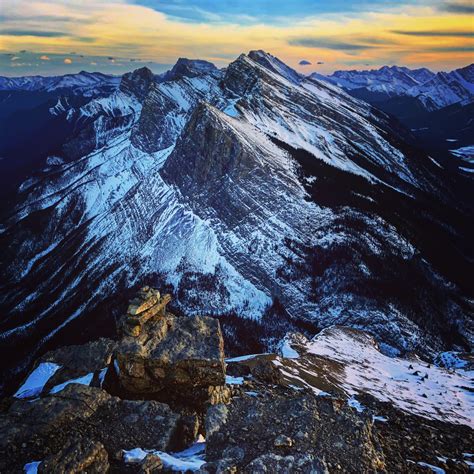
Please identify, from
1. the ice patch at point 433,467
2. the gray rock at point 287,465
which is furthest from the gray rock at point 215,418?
the ice patch at point 433,467

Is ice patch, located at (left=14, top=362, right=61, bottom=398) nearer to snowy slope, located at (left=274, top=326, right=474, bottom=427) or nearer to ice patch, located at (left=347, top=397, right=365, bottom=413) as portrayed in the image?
snowy slope, located at (left=274, top=326, right=474, bottom=427)

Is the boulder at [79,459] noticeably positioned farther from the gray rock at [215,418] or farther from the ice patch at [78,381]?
the ice patch at [78,381]

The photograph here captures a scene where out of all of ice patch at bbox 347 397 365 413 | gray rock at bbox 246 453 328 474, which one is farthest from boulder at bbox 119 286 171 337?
ice patch at bbox 347 397 365 413

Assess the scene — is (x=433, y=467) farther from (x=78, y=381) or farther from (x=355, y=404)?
(x=78, y=381)

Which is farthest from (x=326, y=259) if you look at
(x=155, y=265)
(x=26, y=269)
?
(x=26, y=269)

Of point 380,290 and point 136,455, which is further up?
point 136,455

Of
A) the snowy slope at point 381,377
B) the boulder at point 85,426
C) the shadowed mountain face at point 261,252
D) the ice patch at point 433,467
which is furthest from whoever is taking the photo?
the shadowed mountain face at point 261,252

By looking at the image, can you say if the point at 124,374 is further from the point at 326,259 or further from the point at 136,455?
the point at 326,259
